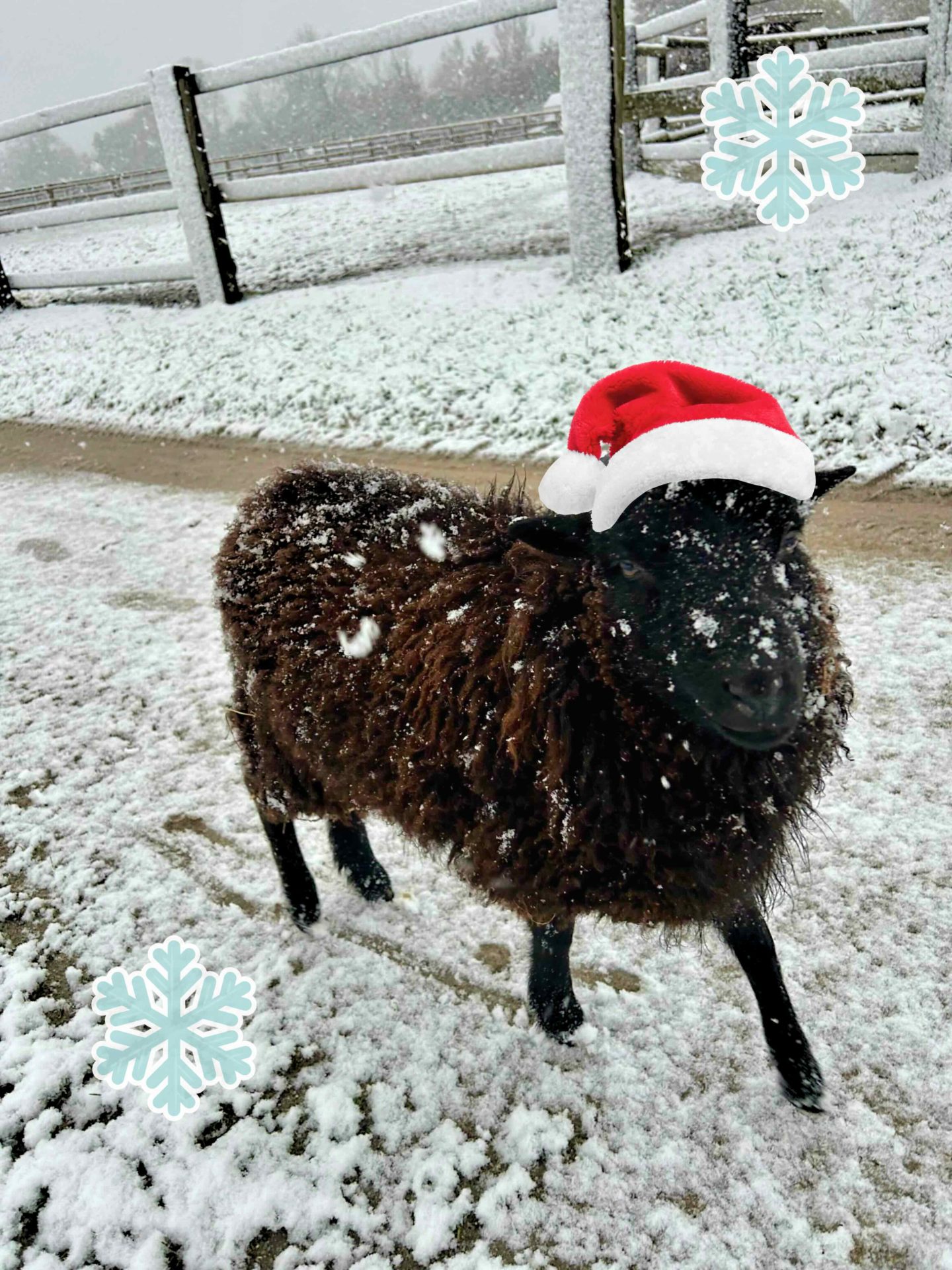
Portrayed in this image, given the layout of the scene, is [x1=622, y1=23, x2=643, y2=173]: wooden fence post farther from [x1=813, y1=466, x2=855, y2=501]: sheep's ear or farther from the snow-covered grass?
[x1=813, y1=466, x2=855, y2=501]: sheep's ear

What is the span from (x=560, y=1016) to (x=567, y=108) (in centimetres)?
730

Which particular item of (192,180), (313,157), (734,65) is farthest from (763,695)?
(313,157)

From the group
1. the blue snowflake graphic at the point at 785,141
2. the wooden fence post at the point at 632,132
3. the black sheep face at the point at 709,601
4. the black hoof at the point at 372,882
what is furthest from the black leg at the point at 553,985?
the wooden fence post at the point at 632,132

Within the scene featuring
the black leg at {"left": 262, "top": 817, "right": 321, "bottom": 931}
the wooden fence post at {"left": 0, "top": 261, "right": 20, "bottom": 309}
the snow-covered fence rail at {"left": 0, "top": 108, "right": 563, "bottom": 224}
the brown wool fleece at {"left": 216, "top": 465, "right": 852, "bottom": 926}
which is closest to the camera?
the brown wool fleece at {"left": 216, "top": 465, "right": 852, "bottom": 926}

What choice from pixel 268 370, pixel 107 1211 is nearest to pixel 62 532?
pixel 268 370

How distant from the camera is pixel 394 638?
1.94 meters

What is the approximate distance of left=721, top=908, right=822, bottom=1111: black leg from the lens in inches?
72.2

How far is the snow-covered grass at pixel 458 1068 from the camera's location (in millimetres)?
1656

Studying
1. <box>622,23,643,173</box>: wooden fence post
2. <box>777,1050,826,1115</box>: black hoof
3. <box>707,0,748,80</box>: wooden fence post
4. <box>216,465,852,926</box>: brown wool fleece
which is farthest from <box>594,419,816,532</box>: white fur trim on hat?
<box>622,23,643,173</box>: wooden fence post

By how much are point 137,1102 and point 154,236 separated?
616 inches

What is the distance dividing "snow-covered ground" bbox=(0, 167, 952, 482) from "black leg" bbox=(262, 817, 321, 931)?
3.91 m

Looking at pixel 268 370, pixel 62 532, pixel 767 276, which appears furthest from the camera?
pixel 268 370

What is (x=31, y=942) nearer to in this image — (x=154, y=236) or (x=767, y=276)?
(x=767, y=276)

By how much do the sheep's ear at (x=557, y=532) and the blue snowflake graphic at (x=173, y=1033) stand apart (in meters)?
1.52
